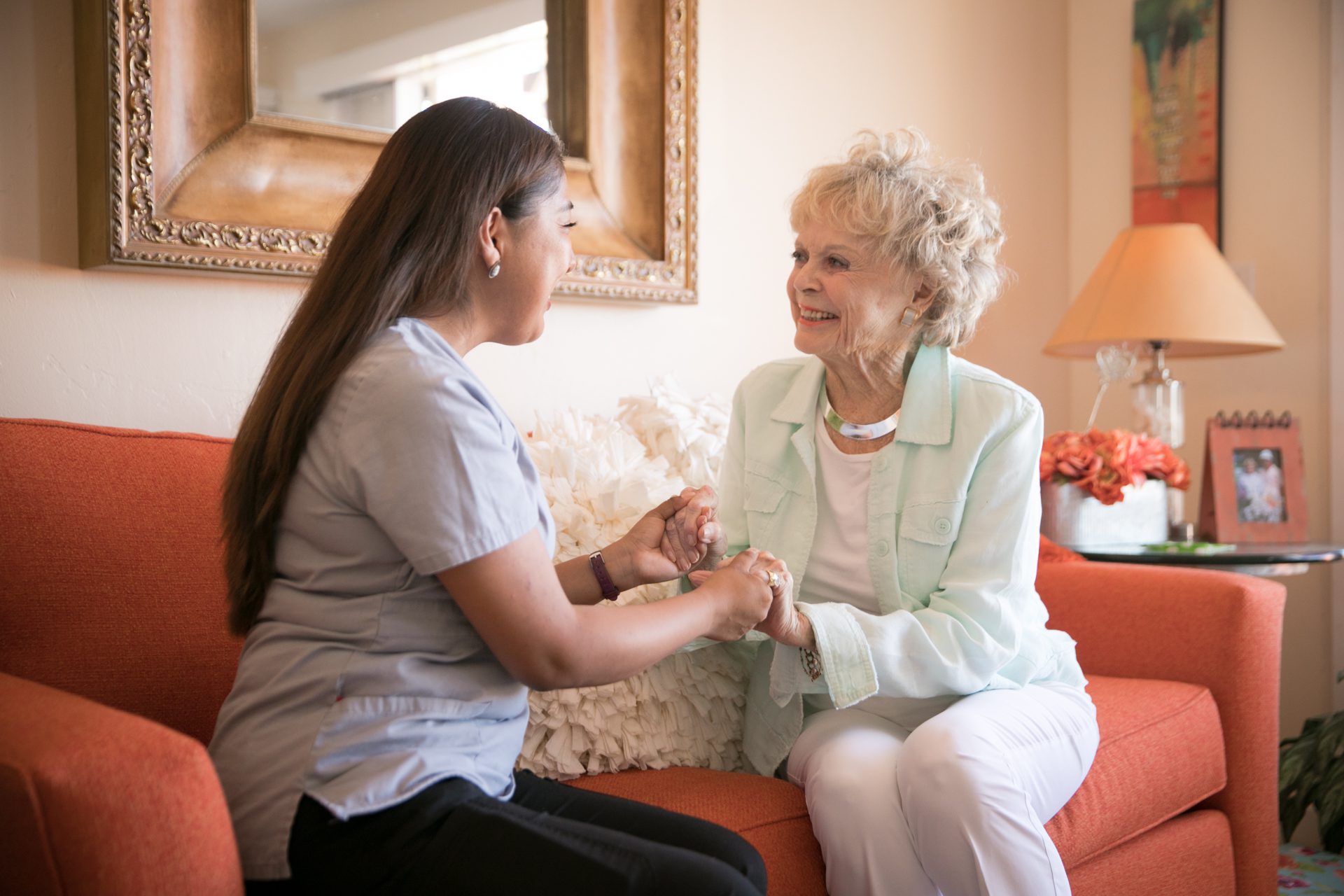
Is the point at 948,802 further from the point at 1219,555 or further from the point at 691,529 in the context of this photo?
the point at 1219,555

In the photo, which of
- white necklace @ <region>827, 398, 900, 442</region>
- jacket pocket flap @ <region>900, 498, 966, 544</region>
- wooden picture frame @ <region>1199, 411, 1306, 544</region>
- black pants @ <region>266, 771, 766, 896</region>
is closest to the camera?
black pants @ <region>266, 771, 766, 896</region>

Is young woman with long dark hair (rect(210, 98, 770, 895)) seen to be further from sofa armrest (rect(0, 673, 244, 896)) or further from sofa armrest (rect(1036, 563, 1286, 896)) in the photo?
sofa armrest (rect(1036, 563, 1286, 896))

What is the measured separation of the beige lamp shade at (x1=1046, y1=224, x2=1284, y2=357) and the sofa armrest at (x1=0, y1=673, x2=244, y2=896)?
7.79 feet

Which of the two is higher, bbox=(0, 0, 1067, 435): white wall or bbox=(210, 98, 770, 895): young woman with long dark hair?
bbox=(0, 0, 1067, 435): white wall

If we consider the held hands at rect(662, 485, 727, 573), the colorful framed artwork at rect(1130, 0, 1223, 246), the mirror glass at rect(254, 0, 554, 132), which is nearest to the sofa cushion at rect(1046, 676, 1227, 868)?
the held hands at rect(662, 485, 727, 573)

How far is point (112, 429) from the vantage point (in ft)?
5.08

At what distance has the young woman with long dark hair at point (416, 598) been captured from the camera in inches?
39.6

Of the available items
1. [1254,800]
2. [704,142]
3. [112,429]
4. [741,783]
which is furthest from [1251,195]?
[112,429]

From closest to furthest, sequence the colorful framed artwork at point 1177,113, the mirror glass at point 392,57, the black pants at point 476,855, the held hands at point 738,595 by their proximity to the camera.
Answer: the black pants at point 476,855 < the held hands at point 738,595 < the mirror glass at point 392,57 < the colorful framed artwork at point 1177,113

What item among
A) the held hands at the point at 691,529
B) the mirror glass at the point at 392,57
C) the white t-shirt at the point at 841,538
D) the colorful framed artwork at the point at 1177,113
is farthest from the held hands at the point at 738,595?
the colorful framed artwork at the point at 1177,113

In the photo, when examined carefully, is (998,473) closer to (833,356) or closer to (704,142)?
(833,356)

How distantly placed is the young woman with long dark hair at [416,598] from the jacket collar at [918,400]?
584 mm

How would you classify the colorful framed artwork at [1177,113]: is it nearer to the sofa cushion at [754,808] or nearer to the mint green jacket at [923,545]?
the mint green jacket at [923,545]

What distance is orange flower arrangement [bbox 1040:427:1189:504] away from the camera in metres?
2.48
